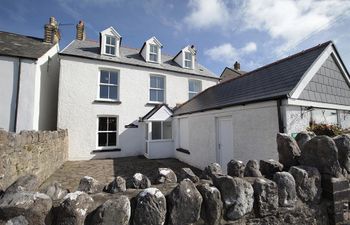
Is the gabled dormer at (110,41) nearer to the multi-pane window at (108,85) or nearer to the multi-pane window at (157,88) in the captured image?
the multi-pane window at (108,85)

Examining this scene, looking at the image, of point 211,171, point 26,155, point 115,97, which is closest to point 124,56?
point 115,97

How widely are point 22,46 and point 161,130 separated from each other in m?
9.23

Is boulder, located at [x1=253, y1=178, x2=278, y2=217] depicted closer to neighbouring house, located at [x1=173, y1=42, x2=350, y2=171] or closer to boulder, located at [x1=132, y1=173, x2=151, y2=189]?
boulder, located at [x1=132, y1=173, x2=151, y2=189]

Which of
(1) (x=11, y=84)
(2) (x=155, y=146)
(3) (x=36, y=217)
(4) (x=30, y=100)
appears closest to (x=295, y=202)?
(3) (x=36, y=217)

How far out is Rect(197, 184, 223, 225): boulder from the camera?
1.60 m

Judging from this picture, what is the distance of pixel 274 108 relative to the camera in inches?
206

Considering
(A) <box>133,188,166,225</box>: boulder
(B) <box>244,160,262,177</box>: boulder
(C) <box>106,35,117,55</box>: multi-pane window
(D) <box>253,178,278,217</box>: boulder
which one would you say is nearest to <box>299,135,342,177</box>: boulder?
(B) <box>244,160,262,177</box>: boulder

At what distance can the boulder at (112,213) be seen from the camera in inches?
52.6

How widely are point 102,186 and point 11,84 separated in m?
10.3

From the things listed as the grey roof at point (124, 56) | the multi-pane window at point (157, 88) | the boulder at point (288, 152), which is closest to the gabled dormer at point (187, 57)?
the grey roof at point (124, 56)

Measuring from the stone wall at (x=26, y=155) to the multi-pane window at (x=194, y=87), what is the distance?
31.7 ft

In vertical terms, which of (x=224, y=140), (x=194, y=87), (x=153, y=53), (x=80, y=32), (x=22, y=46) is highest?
(x=80, y=32)

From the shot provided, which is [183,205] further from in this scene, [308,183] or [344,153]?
[344,153]

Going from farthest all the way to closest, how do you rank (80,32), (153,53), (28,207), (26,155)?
1. (153,53)
2. (80,32)
3. (26,155)
4. (28,207)
